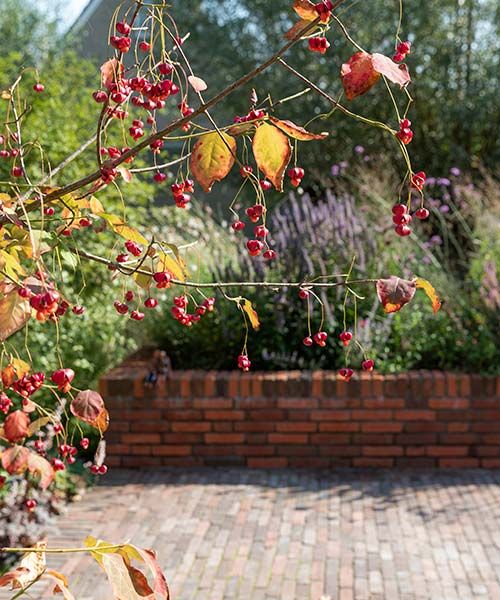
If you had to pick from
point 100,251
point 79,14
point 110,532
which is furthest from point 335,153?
point 110,532

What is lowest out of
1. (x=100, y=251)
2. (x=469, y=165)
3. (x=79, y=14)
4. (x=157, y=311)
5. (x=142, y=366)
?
(x=142, y=366)

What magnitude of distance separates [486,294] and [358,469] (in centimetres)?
137

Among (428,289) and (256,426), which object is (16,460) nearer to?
(428,289)

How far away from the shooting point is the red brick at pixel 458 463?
4.80 meters

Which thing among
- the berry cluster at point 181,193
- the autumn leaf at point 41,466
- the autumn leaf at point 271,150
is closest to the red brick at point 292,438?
the autumn leaf at point 41,466

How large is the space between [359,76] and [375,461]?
3816mm

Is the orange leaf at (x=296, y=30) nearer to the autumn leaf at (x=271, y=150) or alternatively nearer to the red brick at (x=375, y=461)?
the autumn leaf at (x=271, y=150)

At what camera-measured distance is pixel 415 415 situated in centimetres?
480

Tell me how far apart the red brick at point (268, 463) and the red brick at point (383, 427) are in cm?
49

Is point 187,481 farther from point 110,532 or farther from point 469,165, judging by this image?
point 469,165

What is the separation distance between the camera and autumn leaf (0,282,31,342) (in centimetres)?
144

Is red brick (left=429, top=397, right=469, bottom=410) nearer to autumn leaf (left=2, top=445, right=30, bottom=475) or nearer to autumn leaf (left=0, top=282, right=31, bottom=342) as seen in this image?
autumn leaf (left=2, top=445, right=30, bottom=475)

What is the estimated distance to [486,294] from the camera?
525 cm

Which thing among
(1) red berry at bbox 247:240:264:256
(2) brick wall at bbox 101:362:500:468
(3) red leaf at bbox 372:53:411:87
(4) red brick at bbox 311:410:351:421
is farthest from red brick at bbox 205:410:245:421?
(3) red leaf at bbox 372:53:411:87
